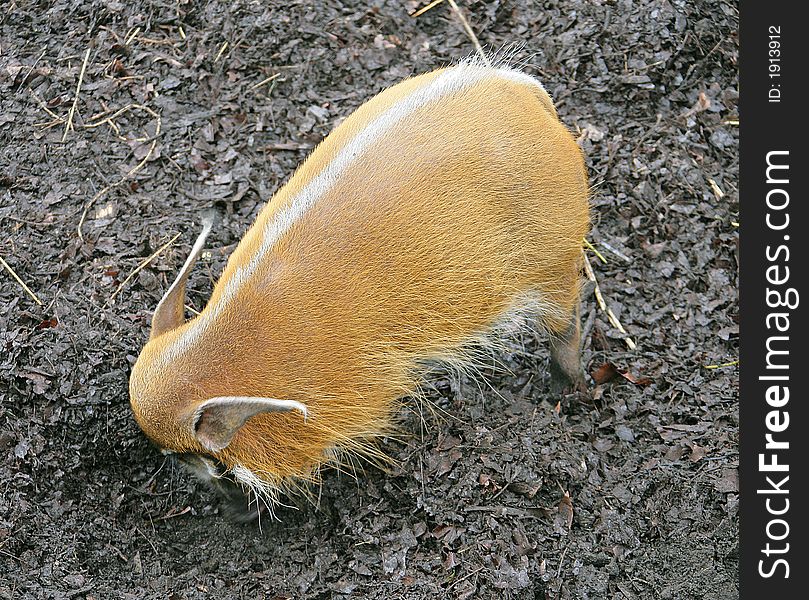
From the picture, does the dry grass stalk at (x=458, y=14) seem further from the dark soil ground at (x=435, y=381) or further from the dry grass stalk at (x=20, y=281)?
the dry grass stalk at (x=20, y=281)

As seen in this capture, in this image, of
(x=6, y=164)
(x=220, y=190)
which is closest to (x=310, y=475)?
(x=220, y=190)

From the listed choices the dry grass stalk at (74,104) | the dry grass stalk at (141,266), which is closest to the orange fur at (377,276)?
the dry grass stalk at (141,266)

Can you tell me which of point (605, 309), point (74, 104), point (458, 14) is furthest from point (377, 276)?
point (458, 14)

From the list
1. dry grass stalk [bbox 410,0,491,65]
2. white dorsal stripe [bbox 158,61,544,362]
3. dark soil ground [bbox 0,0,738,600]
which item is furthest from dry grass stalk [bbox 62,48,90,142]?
dry grass stalk [bbox 410,0,491,65]

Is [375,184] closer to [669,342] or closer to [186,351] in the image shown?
[186,351]

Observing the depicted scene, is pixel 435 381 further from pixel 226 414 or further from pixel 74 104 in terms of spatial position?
pixel 74 104

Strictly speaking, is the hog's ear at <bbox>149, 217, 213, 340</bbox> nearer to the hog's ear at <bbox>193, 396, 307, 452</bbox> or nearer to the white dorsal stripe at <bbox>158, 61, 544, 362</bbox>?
the white dorsal stripe at <bbox>158, 61, 544, 362</bbox>
